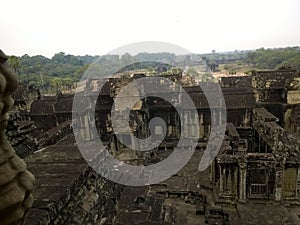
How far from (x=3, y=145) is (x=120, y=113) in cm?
2062

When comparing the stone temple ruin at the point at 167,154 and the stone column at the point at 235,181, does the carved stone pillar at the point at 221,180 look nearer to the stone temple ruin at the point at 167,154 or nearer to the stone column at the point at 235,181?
the stone temple ruin at the point at 167,154

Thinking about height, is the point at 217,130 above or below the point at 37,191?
below

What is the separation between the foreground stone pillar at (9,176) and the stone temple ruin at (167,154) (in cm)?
5

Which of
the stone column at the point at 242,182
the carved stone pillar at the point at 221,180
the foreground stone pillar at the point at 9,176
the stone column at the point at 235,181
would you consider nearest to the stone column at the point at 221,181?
the carved stone pillar at the point at 221,180

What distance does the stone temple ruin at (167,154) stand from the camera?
8.12 metres

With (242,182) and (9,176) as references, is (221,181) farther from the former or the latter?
(9,176)

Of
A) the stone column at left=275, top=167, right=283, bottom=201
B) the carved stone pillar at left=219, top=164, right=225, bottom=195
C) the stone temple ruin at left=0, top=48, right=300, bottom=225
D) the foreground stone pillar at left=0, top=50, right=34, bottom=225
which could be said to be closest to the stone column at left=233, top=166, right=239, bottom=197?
the stone temple ruin at left=0, top=48, right=300, bottom=225

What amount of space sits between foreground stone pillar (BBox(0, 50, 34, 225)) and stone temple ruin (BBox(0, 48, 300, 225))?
0.05 metres

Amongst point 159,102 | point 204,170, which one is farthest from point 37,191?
point 159,102

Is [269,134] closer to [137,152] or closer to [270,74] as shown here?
[137,152]

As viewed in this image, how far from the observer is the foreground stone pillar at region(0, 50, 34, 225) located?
2.68 metres

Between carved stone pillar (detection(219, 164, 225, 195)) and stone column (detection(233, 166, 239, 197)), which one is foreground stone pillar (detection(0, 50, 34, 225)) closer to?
carved stone pillar (detection(219, 164, 225, 195))

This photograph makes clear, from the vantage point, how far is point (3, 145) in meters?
2.84

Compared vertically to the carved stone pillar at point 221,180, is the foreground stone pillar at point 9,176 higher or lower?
higher
